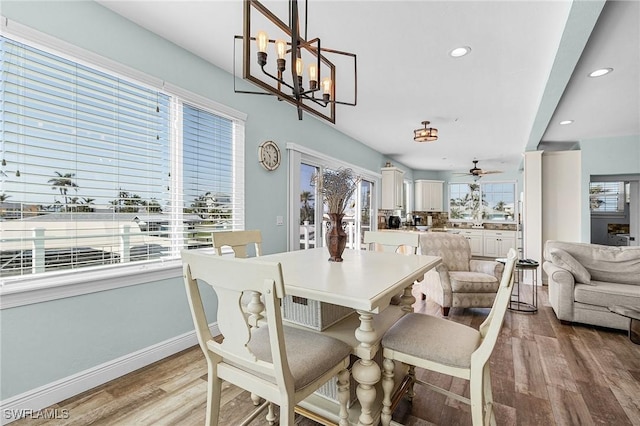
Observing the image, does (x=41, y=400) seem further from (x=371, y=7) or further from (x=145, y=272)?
(x=371, y=7)

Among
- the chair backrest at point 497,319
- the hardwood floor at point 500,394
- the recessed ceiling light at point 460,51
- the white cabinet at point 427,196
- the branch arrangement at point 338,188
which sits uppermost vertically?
the recessed ceiling light at point 460,51

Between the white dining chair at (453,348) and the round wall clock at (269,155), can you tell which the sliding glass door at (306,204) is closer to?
the round wall clock at (269,155)

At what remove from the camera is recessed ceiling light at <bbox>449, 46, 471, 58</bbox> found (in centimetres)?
245

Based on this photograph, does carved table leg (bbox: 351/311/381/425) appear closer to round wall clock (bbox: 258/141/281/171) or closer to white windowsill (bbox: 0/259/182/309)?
white windowsill (bbox: 0/259/182/309)

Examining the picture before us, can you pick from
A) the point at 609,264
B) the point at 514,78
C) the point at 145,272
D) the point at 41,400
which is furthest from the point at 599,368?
the point at 41,400

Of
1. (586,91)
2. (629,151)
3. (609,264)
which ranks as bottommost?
(609,264)

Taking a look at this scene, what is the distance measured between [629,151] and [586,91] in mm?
2731

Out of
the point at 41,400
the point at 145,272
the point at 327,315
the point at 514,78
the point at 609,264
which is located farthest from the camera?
the point at 609,264

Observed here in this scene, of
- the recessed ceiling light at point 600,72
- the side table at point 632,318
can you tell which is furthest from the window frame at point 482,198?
the recessed ceiling light at point 600,72

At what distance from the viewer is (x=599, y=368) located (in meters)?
2.37

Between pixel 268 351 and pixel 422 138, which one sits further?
pixel 422 138

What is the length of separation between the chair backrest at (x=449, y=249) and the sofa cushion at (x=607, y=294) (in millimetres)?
1160

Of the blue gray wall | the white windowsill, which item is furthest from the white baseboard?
the white windowsill

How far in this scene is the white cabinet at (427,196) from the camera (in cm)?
918
